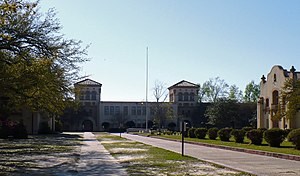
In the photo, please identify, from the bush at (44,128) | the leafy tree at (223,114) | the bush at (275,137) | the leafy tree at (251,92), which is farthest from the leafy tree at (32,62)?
the leafy tree at (251,92)

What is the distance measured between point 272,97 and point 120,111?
185 ft

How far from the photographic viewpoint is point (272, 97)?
64.1 metres

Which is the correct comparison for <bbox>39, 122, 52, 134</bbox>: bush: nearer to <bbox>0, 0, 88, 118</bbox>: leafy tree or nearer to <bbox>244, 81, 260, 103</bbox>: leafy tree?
<bbox>0, 0, 88, 118</bbox>: leafy tree

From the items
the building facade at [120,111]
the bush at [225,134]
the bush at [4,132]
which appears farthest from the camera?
the building facade at [120,111]

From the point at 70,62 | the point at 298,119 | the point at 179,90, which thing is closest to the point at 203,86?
the point at 179,90

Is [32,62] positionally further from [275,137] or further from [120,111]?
[120,111]

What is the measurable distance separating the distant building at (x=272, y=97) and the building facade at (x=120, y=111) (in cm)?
4350

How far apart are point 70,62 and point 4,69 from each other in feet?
27.0

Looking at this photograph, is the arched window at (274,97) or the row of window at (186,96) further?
the row of window at (186,96)

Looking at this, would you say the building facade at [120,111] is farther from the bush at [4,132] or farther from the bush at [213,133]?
the bush at [4,132]

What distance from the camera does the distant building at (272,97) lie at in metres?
58.2

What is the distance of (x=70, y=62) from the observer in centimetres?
2952

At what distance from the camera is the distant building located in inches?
2289

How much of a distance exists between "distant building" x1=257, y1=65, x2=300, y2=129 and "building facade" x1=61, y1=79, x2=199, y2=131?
43.5m
